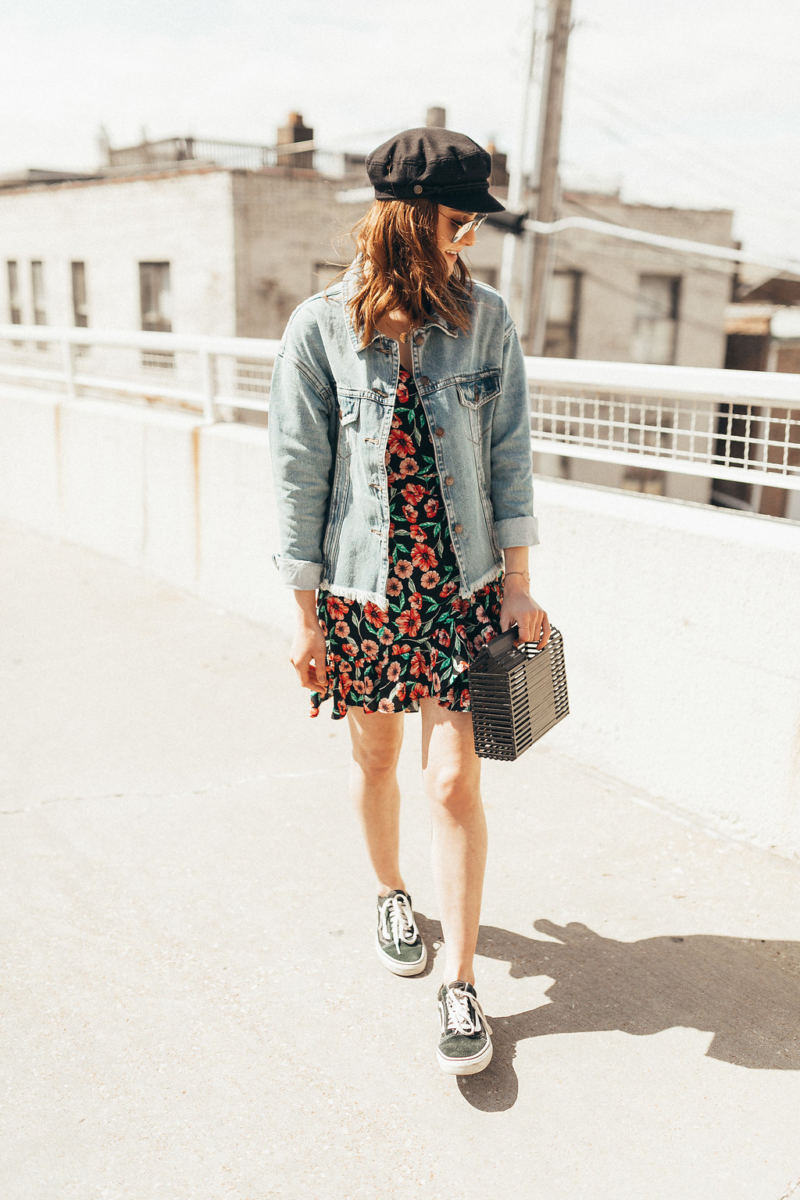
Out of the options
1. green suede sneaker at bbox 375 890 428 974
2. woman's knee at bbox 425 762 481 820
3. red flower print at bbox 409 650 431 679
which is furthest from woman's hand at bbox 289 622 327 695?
green suede sneaker at bbox 375 890 428 974

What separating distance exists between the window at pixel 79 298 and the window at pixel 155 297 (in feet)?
7.65

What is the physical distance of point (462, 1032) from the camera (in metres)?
2.38

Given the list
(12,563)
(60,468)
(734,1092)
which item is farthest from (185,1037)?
(60,468)

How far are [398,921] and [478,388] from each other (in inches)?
55.8

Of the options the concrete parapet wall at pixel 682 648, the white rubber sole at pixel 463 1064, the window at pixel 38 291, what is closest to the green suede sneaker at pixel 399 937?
the white rubber sole at pixel 463 1064

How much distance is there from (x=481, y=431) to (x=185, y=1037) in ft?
5.20

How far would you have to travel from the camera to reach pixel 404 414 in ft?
7.63

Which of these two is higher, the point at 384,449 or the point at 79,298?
the point at 79,298

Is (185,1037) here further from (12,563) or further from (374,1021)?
(12,563)

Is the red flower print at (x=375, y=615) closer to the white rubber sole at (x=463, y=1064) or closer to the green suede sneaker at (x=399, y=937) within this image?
the green suede sneaker at (x=399, y=937)

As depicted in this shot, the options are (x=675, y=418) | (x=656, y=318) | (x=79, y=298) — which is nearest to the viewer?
(x=675, y=418)

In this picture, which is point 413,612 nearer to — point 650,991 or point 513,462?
point 513,462

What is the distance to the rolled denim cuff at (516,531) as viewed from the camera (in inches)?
96.3

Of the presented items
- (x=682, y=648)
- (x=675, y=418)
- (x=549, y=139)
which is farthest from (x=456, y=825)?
(x=549, y=139)
